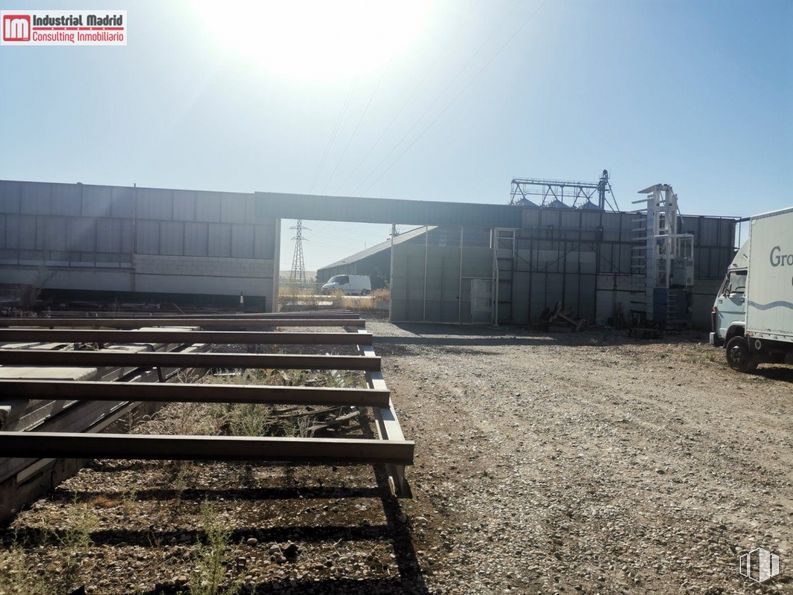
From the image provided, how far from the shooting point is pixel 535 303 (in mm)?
26000

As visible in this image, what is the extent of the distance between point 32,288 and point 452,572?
24.3 metres

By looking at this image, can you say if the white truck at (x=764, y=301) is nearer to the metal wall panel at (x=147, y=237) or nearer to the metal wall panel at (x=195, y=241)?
the metal wall panel at (x=195, y=241)

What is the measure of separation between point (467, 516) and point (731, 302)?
12.0 m

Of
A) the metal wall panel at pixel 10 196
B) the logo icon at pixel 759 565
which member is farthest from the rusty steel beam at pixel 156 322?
the metal wall panel at pixel 10 196

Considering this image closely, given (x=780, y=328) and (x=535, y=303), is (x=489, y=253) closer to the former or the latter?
(x=535, y=303)

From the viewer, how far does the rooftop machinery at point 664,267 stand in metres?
23.3

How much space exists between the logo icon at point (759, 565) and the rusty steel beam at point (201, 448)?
221 cm

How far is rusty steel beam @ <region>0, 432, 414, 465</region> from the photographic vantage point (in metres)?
3.38

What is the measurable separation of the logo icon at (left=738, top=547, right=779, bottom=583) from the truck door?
35.4 ft

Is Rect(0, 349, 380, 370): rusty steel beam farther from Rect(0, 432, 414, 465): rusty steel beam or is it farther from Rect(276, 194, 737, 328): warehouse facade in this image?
Rect(276, 194, 737, 328): warehouse facade

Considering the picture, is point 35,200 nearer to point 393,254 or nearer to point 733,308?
point 393,254

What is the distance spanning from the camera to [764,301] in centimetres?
1173

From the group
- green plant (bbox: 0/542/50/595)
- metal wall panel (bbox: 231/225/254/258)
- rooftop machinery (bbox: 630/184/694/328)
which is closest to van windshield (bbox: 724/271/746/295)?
rooftop machinery (bbox: 630/184/694/328)

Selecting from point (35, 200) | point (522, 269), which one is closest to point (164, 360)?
point (522, 269)
